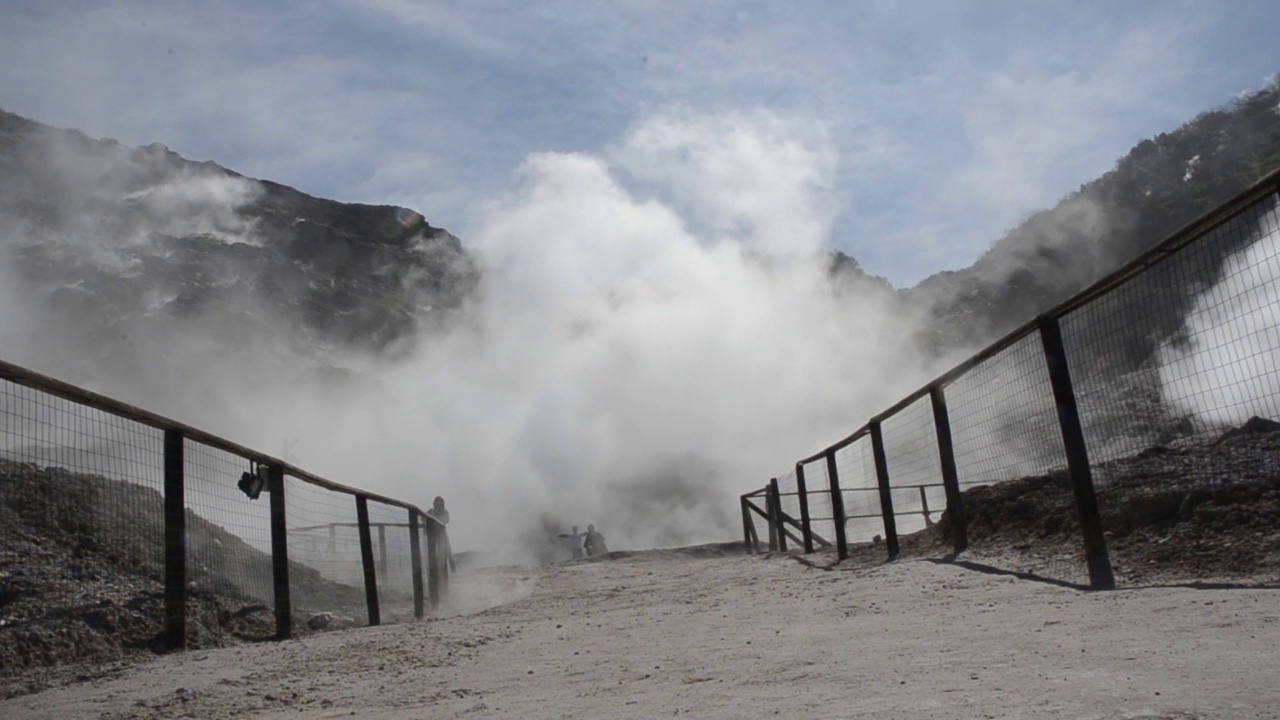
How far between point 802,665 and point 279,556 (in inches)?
149

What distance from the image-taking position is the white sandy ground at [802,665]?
222 cm

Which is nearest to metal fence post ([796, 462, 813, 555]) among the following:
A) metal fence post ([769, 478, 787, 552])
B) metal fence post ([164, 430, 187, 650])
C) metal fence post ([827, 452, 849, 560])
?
metal fence post ([827, 452, 849, 560])

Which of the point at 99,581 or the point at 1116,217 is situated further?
the point at 1116,217

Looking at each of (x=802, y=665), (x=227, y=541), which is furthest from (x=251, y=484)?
(x=802, y=665)

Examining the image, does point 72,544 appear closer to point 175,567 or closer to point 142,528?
point 142,528

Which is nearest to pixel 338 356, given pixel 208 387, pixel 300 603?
pixel 208 387

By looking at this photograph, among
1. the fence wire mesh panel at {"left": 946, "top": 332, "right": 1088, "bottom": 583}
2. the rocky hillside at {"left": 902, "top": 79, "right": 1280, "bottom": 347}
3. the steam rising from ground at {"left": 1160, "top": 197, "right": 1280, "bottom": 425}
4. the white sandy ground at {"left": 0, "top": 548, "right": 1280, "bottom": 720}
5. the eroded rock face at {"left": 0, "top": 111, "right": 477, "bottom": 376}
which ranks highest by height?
the eroded rock face at {"left": 0, "top": 111, "right": 477, "bottom": 376}

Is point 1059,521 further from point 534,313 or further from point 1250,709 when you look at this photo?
point 534,313

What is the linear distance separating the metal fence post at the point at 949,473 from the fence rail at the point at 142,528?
167 inches

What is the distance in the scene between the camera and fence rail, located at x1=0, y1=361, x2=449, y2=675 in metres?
→ 4.52

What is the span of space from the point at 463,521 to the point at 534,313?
18.3 metres

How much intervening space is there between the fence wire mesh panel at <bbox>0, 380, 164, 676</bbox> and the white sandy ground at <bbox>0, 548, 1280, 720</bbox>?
52 cm

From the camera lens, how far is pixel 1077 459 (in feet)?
15.3

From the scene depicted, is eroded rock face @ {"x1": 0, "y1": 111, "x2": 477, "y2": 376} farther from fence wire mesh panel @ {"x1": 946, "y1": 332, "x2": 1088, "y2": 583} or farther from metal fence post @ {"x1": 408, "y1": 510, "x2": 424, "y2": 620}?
fence wire mesh panel @ {"x1": 946, "y1": 332, "x2": 1088, "y2": 583}
